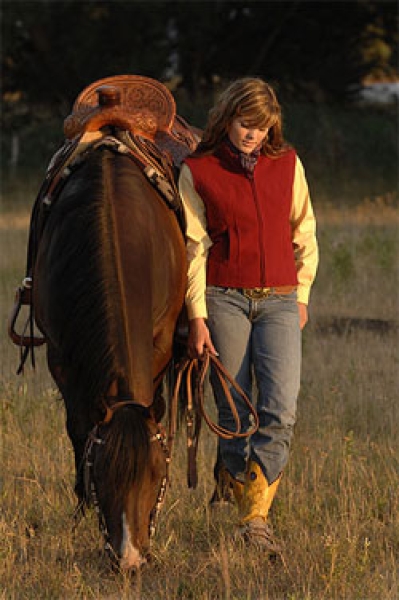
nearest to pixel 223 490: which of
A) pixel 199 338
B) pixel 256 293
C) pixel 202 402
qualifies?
pixel 202 402

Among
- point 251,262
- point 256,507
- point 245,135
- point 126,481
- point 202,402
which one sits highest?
point 245,135

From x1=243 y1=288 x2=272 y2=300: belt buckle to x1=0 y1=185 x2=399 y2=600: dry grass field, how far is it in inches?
38.2

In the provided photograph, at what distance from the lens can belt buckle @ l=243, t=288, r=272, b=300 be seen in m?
4.50

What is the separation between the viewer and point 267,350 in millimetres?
4512

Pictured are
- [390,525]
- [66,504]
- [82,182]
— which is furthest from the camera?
[66,504]

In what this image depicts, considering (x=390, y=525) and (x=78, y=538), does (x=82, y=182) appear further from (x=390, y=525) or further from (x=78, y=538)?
(x=390, y=525)

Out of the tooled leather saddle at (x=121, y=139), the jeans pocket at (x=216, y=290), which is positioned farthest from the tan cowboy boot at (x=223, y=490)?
the tooled leather saddle at (x=121, y=139)

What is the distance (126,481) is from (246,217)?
135 cm

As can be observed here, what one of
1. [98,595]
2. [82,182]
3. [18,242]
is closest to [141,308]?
[82,182]

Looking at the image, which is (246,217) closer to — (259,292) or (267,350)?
(259,292)

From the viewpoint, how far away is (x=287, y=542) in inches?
181

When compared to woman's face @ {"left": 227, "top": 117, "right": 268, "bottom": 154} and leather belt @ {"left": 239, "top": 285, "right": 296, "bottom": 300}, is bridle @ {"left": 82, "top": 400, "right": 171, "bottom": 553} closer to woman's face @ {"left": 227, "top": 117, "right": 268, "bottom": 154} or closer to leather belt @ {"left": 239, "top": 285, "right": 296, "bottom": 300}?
leather belt @ {"left": 239, "top": 285, "right": 296, "bottom": 300}

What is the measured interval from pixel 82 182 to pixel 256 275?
2.61ft

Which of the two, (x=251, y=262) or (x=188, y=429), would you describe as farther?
(x=188, y=429)
